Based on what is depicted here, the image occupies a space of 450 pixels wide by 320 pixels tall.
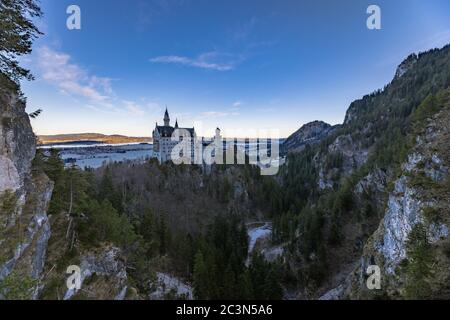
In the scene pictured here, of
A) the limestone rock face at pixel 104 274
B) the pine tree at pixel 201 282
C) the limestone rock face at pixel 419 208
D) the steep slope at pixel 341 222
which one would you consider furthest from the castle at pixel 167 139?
the limestone rock face at pixel 419 208

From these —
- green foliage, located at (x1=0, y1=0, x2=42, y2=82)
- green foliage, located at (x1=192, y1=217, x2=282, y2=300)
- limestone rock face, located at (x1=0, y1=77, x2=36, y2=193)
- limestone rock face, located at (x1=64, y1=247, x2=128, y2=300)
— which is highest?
green foliage, located at (x1=0, y1=0, x2=42, y2=82)

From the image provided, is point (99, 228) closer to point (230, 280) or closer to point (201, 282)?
point (201, 282)

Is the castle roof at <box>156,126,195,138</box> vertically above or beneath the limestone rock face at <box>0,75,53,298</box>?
above

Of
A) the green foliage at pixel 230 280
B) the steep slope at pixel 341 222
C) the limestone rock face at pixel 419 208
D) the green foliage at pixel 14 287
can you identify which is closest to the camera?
the green foliage at pixel 14 287

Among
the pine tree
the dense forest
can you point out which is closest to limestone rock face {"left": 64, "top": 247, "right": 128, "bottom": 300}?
the dense forest

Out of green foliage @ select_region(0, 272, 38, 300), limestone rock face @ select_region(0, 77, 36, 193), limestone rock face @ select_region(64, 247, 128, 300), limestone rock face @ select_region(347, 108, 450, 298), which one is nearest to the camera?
green foliage @ select_region(0, 272, 38, 300)

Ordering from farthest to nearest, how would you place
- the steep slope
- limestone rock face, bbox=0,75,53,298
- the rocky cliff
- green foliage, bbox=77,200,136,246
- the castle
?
1. the castle
2. the steep slope
3. green foliage, bbox=77,200,136,246
4. the rocky cliff
5. limestone rock face, bbox=0,75,53,298

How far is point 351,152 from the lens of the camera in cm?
11256

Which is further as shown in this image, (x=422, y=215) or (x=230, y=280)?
(x=230, y=280)

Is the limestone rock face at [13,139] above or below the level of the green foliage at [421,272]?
above

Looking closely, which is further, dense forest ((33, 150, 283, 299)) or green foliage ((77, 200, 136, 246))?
dense forest ((33, 150, 283, 299))

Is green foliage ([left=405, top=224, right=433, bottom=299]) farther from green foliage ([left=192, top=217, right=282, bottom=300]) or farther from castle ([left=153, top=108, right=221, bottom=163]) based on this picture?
castle ([left=153, top=108, right=221, bottom=163])

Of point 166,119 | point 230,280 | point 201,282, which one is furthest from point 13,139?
point 166,119

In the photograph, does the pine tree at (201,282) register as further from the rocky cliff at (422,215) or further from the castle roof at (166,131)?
the castle roof at (166,131)
